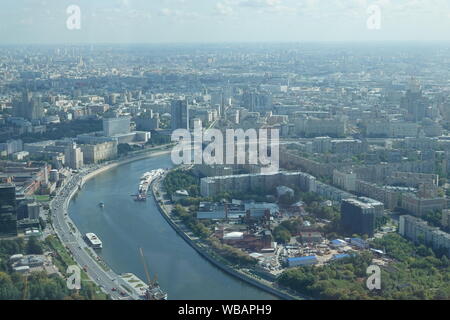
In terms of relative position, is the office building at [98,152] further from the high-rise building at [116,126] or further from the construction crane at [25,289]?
the construction crane at [25,289]

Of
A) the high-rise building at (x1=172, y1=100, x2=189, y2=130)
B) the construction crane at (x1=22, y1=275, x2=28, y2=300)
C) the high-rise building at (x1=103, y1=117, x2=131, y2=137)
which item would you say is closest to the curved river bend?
the construction crane at (x1=22, y1=275, x2=28, y2=300)

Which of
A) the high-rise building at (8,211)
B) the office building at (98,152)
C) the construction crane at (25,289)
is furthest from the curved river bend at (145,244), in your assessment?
the office building at (98,152)

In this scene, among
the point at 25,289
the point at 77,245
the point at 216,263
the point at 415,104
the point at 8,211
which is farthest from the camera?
the point at 415,104

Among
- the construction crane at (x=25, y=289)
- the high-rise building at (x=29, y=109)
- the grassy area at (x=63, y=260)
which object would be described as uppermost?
the high-rise building at (x=29, y=109)

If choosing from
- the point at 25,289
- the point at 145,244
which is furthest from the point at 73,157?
the point at 25,289

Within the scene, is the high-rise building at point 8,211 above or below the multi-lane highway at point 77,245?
above

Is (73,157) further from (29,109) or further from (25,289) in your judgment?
(25,289)

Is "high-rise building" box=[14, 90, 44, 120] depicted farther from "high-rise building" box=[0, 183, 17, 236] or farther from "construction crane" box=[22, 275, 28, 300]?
"construction crane" box=[22, 275, 28, 300]
